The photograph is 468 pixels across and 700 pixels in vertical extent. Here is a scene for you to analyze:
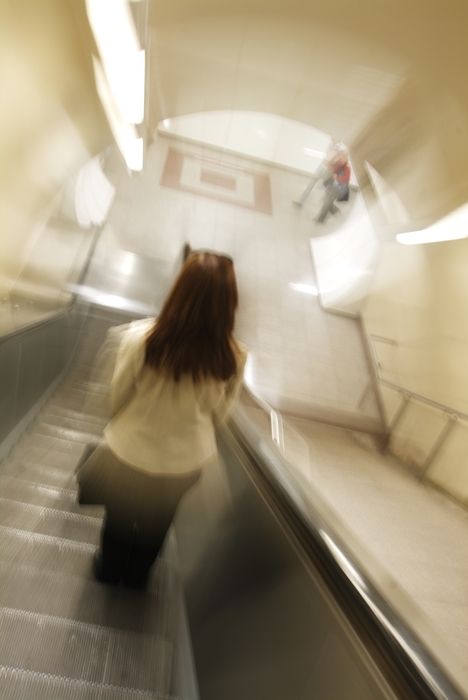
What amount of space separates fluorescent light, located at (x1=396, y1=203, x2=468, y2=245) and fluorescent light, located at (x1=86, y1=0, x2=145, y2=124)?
8.49ft

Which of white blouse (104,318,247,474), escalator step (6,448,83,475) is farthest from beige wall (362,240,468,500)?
escalator step (6,448,83,475)

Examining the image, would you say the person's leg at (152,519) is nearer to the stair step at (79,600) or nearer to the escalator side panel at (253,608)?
the stair step at (79,600)

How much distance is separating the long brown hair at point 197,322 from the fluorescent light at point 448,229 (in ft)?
7.48

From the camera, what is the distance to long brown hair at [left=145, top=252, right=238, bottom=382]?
1146 millimetres

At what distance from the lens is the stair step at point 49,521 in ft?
6.27

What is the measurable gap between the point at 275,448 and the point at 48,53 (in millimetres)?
2473

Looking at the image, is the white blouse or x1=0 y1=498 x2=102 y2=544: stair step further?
x1=0 y1=498 x2=102 y2=544: stair step

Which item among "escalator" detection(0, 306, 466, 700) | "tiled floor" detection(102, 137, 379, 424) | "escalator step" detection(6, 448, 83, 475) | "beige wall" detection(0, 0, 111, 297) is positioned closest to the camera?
"escalator" detection(0, 306, 466, 700)

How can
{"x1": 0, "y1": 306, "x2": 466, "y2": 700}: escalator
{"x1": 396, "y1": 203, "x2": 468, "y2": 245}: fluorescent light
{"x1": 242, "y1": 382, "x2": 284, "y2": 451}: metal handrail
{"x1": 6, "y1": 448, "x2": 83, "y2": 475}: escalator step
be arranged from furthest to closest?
{"x1": 396, "y1": 203, "x2": 468, "y2": 245}: fluorescent light → {"x1": 6, "y1": 448, "x2": 83, "y2": 475}: escalator step → {"x1": 242, "y1": 382, "x2": 284, "y2": 451}: metal handrail → {"x1": 0, "y1": 306, "x2": 466, "y2": 700}: escalator

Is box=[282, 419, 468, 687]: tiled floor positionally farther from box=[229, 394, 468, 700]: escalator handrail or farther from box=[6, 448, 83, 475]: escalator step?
box=[6, 448, 83, 475]: escalator step

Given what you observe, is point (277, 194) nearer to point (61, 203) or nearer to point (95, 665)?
point (61, 203)

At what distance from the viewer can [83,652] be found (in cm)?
146

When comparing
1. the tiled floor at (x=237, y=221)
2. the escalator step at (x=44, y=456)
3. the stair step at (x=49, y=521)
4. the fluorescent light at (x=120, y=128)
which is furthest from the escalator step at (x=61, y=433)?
the fluorescent light at (x=120, y=128)

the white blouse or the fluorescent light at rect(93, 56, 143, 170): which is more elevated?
the fluorescent light at rect(93, 56, 143, 170)
